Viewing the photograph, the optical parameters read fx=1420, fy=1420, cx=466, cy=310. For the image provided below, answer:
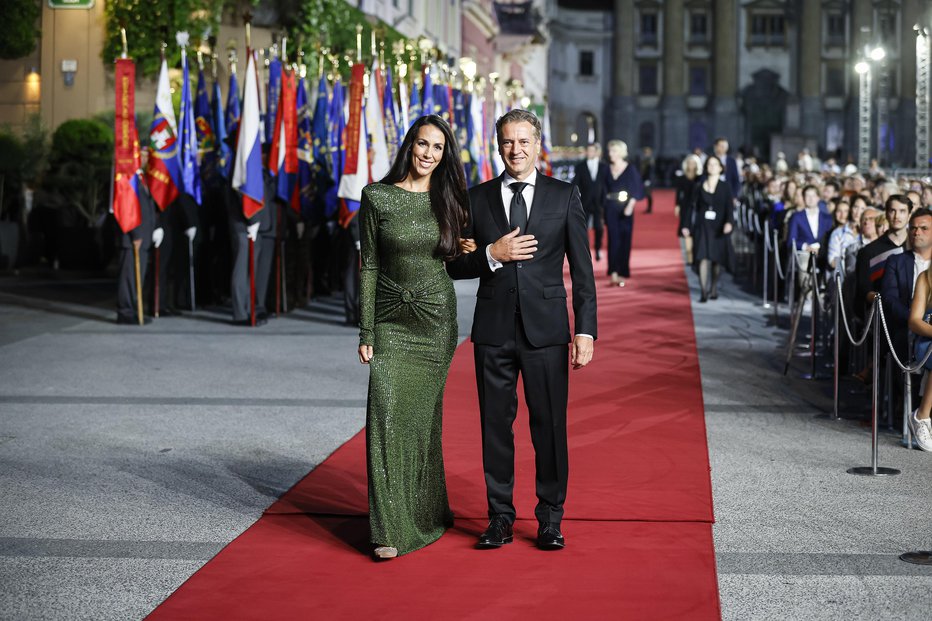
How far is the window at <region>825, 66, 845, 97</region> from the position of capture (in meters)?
89.9

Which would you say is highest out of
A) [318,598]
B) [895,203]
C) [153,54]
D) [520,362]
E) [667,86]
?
[667,86]

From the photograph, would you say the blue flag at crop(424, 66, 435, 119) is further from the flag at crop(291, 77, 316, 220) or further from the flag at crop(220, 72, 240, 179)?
the flag at crop(220, 72, 240, 179)

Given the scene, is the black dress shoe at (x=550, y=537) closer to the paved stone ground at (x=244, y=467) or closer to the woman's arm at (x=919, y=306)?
the paved stone ground at (x=244, y=467)

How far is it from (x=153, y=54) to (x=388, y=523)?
64.2 feet

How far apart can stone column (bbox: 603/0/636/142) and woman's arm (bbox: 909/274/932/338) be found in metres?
81.7

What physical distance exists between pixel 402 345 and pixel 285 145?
10994 millimetres

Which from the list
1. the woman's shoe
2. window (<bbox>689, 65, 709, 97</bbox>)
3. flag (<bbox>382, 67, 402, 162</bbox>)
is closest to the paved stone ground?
the woman's shoe

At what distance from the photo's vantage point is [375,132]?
1730 cm

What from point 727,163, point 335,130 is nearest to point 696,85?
point 727,163

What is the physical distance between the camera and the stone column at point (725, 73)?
8925cm

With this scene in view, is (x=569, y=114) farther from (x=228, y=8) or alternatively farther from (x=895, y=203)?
(x=895, y=203)

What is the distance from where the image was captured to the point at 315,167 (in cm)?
1869

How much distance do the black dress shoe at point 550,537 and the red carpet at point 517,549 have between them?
0.14ft

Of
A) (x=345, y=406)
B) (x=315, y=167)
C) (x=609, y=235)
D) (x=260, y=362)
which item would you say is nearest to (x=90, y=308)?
(x=315, y=167)
